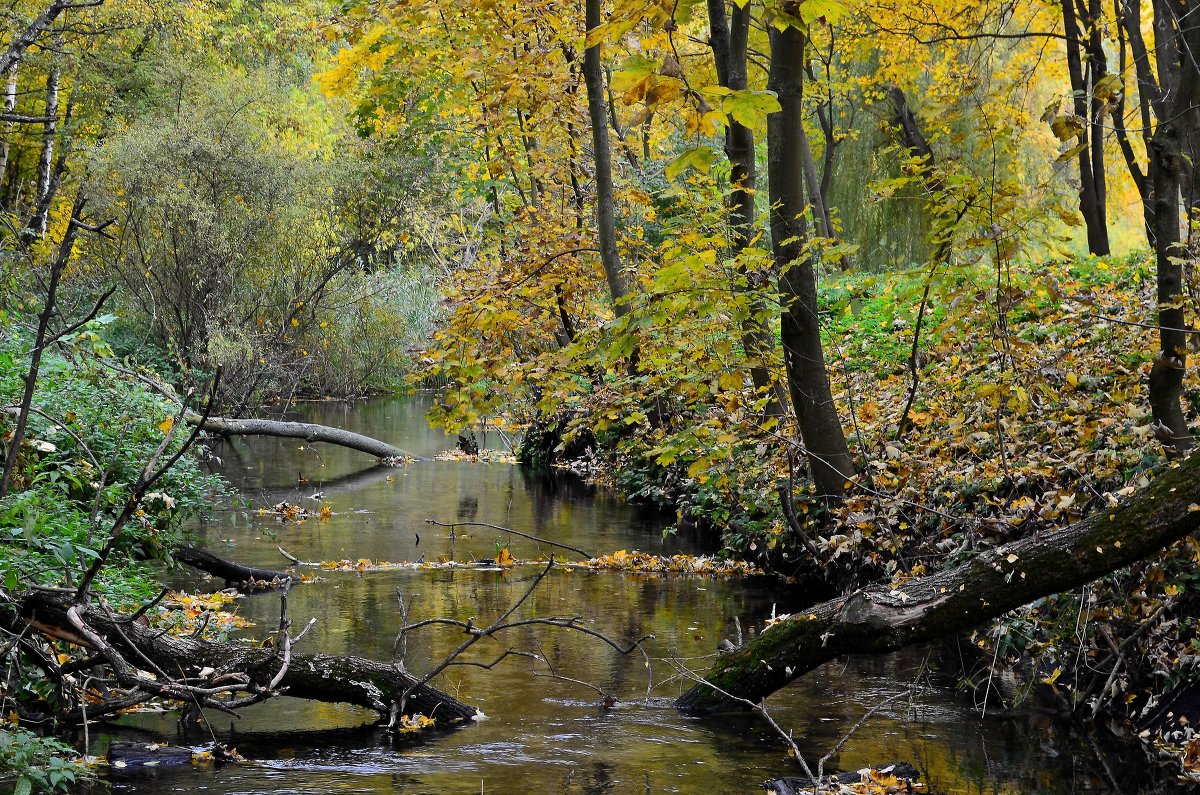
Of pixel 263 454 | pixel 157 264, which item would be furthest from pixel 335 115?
pixel 263 454

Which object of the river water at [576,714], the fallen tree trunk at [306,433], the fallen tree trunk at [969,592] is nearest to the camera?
the fallen tree trunk at [969,592]

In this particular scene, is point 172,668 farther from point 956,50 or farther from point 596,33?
point 956,50

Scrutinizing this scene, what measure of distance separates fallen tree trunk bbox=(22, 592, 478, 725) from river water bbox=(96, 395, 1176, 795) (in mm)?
216

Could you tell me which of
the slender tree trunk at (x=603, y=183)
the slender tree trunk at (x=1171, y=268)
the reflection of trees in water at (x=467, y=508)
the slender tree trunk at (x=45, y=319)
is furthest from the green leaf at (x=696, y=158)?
the reflection of trees in water at (x=467, y=508)

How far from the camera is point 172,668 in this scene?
19.4ft

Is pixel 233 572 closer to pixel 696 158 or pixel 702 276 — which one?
pixel 702 276

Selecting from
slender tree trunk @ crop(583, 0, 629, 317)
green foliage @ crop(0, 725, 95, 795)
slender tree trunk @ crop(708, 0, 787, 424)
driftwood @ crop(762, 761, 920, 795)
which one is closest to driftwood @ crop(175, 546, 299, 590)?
slender tree trunk @ crop(583, 0, 629, 317)

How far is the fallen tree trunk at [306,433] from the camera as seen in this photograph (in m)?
17.0

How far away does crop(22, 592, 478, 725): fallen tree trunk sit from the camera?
5.42 metres

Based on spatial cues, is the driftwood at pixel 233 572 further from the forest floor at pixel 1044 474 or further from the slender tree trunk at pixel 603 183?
the forest floor at pixel 1044 474

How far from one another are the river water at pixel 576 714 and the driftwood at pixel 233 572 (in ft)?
0.92

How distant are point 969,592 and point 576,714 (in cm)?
251

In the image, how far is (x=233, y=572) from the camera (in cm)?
1032

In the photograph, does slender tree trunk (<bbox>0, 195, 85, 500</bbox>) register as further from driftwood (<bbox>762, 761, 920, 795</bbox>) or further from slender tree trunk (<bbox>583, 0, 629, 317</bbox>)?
slender tree trunk (<bbox>583, 0, 629, 317</bbox>)
